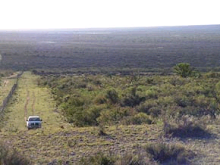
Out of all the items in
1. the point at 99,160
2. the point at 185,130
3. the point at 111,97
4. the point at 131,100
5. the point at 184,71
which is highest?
the point at 99,160

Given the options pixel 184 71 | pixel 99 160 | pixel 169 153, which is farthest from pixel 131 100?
pixel 184 71

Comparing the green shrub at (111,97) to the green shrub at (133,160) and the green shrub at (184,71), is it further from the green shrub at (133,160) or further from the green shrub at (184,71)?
the green shrub at (184,71)

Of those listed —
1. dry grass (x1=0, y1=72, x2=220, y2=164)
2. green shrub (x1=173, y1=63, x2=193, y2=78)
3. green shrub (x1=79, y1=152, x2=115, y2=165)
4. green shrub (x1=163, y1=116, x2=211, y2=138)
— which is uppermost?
green shrub (x1=79, y1=152, x2=115, y2=165)

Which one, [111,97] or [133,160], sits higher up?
[133,160]

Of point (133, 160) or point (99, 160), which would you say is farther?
point (99, 160)

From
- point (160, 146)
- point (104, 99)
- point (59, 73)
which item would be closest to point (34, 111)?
point (104, 99)

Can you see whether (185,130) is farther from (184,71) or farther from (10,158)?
(184,71)

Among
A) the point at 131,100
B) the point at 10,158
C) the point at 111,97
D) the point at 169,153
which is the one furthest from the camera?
the point at 111,97

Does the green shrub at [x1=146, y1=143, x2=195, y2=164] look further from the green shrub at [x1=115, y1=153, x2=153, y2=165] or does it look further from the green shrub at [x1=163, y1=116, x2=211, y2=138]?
the green shrub at [x1=163, y1=116, x2=211, y2=138]

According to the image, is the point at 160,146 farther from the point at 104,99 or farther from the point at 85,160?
the point at 104,99

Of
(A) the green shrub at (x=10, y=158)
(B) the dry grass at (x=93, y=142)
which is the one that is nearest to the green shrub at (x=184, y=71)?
(B) the dry grass at (x=93, y=142)

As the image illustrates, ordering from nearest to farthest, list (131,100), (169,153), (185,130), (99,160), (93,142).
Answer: (99,160) → (169,153) → (93,142) → (185,130) → (131,100)

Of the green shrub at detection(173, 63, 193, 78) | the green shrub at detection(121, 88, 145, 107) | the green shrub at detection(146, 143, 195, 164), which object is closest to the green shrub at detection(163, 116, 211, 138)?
the green shrub at detection(146, 143, 195, 164)

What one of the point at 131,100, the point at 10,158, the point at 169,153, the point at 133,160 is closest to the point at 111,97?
the point at 131,100
